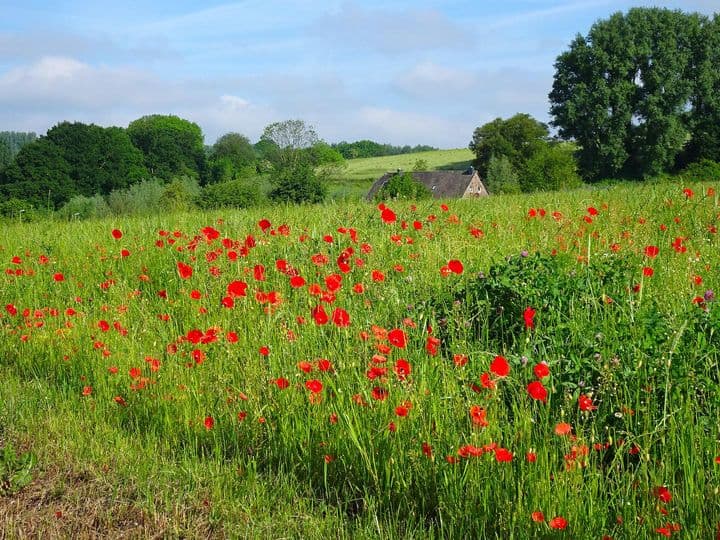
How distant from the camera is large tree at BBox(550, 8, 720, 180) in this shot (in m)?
44.2

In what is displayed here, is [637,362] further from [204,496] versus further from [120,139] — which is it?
[120,139]

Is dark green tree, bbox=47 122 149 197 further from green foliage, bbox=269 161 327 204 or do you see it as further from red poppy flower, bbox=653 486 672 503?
red poppy flower, bbox=653 486 672 503

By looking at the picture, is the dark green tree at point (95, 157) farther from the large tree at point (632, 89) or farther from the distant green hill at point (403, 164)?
the large tree at point (632, 89)

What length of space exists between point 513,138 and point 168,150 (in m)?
40.8

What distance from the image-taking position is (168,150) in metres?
83.6

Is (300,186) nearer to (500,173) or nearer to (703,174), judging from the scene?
(703,174)

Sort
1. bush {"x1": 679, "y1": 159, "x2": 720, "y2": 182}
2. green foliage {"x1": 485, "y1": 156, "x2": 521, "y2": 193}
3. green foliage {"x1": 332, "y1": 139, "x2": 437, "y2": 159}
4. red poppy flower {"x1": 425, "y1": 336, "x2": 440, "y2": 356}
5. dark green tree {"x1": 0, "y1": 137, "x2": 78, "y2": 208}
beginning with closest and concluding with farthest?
red poppy flower {"x1": 425, "y1": 336, "x2": 440, "y2": 356}, bush {"x1": 679, "y1": 159, "x2": 720, "y2": 182}, green foliage {"x1": 485, "y1": 156, "x2": 521, "y2": 193}, dark green tree {"x1": 0, "y1": 137, "x2": 78, "y2": 208}, green foliage {"x1": 332, "y1": 139, "x2": 437, "y2": 159}

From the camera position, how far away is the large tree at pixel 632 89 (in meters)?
44.2

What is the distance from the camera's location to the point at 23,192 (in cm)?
5847

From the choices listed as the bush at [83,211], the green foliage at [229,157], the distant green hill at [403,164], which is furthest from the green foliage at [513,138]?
the bush at [83,211]

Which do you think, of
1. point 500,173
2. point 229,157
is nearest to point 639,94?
point 500,173

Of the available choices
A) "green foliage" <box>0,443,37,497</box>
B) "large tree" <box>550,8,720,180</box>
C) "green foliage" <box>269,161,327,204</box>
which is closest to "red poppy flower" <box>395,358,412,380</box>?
"green foliage" <box>0,443,37,497</box>

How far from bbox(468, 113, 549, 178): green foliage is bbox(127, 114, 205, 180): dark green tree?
34987 millimetres

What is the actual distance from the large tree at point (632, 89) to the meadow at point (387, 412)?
42138mm
